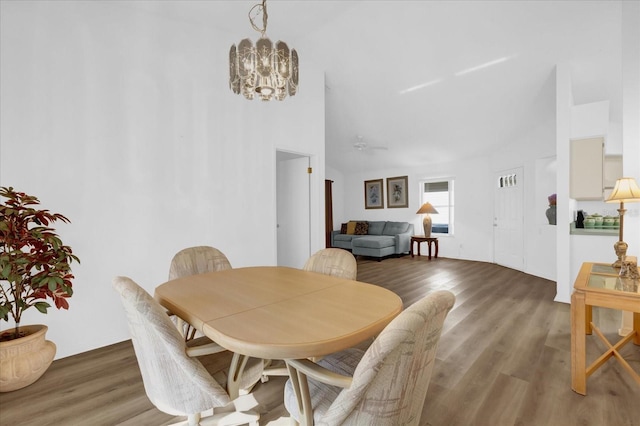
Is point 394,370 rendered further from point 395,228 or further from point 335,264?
point 395,228

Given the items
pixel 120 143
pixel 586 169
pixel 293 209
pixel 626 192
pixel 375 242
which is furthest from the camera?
pixel 375 242

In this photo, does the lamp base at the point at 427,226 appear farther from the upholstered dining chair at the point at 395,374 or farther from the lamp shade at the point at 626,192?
the upholstered dining chair at the point at 395,374

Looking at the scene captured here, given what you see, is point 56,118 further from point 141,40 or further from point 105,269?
point 105,269

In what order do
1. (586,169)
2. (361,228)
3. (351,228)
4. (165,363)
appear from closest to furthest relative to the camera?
(165,363) < (586,169) < (361,228) < (351,228)

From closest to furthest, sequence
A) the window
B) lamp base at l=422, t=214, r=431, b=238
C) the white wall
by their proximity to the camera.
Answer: the white wall
lamp base at l=422, t=214, r=431, b=238
the window

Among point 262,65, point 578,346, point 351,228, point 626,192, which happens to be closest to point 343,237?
point 351,228

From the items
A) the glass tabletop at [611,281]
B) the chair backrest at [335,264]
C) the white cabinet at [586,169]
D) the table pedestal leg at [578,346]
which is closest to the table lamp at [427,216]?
the white cabinet at [586,169]

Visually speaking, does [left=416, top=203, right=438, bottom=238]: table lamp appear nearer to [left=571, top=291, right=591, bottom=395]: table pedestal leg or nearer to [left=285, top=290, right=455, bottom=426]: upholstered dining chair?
[left=571, top=291, right=591, bottom=395]: table pedestal leg

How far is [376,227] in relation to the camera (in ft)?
25.2

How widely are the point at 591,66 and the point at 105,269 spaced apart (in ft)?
18.9

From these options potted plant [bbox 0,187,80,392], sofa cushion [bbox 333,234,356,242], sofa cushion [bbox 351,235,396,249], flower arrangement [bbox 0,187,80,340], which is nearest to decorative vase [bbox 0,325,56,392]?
potted plant [bbox 0,187,80,392]

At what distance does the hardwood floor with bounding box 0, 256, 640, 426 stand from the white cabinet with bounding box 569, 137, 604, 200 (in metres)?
1.46

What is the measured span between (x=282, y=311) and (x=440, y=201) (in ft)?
21.8

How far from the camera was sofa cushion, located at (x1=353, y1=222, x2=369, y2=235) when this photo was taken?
7.78 meters
